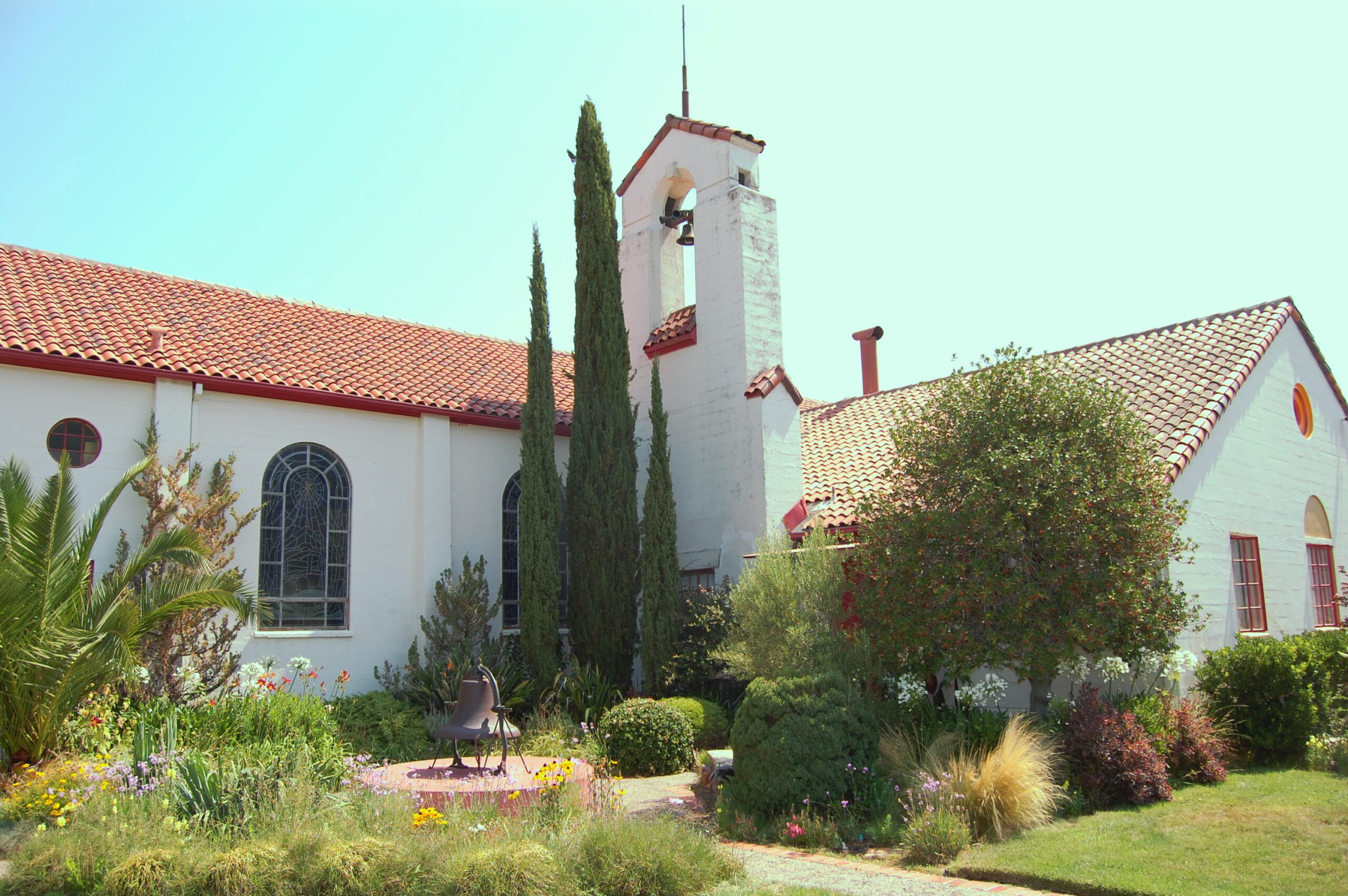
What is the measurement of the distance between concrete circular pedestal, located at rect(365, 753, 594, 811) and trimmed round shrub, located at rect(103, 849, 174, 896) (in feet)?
6.67

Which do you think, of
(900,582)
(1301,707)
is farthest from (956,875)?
(1301,707)

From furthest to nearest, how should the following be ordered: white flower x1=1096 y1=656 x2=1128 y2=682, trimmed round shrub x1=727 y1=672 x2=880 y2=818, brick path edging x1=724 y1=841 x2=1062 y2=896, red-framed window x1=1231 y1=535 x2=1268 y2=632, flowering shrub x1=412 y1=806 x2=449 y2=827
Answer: red-framed window x1=1231 y1=535 x2=1268 y2=632
white flower x1=1096 y1=656 x2=1128 y2=682
trimmed round shrub x1=727 y1=672 x2=880 y2=818
flowering shrub x1=412 y1=806 x2=449 y2=827
brick path edging x1=724 y1=841 x2=1062 y2=896

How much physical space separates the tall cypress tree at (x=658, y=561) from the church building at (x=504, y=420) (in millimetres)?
1037

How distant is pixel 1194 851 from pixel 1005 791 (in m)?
1.55

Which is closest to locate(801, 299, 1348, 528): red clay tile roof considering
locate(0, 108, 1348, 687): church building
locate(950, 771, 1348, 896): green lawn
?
locate(0, 108, 1348, 687): church building

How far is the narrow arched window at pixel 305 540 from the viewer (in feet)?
48.8

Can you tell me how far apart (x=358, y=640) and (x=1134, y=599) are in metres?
10.7

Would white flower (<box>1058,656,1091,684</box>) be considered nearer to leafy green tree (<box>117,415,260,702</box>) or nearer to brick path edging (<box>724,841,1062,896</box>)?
brick path edging (<box>724,841,1062,896</box>)

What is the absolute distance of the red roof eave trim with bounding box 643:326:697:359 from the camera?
701 inches

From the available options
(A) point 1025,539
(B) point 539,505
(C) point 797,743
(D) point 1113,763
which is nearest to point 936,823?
(C) point 797,743

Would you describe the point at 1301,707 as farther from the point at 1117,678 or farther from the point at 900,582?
the point at 900,582

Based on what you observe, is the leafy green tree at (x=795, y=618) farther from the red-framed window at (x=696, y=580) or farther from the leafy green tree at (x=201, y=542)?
the leafy green tree at (x=201, y=542)

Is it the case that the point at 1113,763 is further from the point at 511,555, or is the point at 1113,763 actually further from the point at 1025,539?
the point at 511,555

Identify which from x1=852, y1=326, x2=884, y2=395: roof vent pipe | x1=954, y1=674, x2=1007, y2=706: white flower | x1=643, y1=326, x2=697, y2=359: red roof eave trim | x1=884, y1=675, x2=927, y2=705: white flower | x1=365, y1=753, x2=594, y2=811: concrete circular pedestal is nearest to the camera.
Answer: x1=365, y1=753, x2=594, y2=811: concrete circular pedestal
